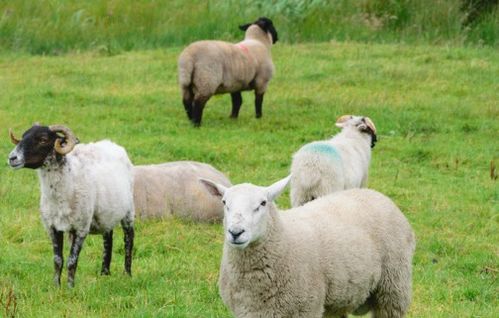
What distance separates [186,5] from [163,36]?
2.11 meters

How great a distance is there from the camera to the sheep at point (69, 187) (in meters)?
7.05

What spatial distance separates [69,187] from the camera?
718 centimetres

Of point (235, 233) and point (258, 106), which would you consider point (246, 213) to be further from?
point (258, 106)

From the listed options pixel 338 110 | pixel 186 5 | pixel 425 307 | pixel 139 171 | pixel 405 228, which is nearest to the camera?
pixel 405 228

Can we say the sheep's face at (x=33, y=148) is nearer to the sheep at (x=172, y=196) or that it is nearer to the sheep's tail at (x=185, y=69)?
the sheep at (x=172, y=196)

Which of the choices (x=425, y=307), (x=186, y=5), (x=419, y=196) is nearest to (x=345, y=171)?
(x=419, y=196)

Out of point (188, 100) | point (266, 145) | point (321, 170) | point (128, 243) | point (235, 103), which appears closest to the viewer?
point (128, 243)

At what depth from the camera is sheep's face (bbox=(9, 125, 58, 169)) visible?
6895 millimetres

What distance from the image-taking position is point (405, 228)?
6188mm

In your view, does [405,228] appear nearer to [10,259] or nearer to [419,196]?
[10,259]

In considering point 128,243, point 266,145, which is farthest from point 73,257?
point 266,145

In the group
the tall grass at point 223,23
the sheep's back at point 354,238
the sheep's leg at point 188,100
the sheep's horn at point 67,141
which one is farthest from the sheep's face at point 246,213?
the tall grass at point 223,23

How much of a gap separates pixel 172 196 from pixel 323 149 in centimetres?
169

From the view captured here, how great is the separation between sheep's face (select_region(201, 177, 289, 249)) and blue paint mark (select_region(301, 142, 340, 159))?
3365 millimetres
